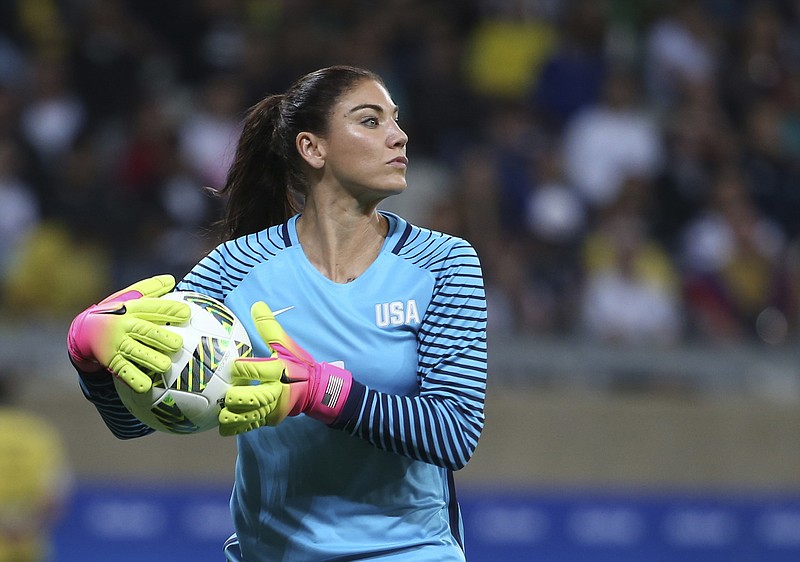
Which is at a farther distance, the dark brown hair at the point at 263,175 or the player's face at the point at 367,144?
the dark brown hair at the point at 263,175

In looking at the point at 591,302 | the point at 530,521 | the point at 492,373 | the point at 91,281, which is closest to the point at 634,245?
the point at 591,302

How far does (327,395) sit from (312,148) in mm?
719

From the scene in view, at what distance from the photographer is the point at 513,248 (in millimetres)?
7488

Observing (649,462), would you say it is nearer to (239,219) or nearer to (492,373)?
(492,373)

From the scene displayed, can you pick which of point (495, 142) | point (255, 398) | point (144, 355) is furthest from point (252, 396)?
point (495, 142)

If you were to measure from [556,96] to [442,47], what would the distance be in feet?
2.64

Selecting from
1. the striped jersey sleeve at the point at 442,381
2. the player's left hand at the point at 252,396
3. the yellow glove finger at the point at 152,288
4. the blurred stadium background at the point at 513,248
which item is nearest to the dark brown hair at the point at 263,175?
the striped jersey sleeve at the point at 442,381

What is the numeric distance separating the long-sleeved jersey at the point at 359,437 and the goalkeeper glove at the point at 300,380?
0.16 m

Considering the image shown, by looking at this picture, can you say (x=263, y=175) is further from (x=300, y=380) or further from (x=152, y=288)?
(x=300, y=380)

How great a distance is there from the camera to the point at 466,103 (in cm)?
847

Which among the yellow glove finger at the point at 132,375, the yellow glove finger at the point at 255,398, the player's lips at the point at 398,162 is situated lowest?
the yellow glove finger at the point at 255,398

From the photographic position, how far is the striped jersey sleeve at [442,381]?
2.79 metres

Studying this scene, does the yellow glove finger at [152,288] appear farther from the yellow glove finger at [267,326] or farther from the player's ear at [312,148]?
the player's ear at [312,148]

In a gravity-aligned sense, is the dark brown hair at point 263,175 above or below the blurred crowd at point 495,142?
below
